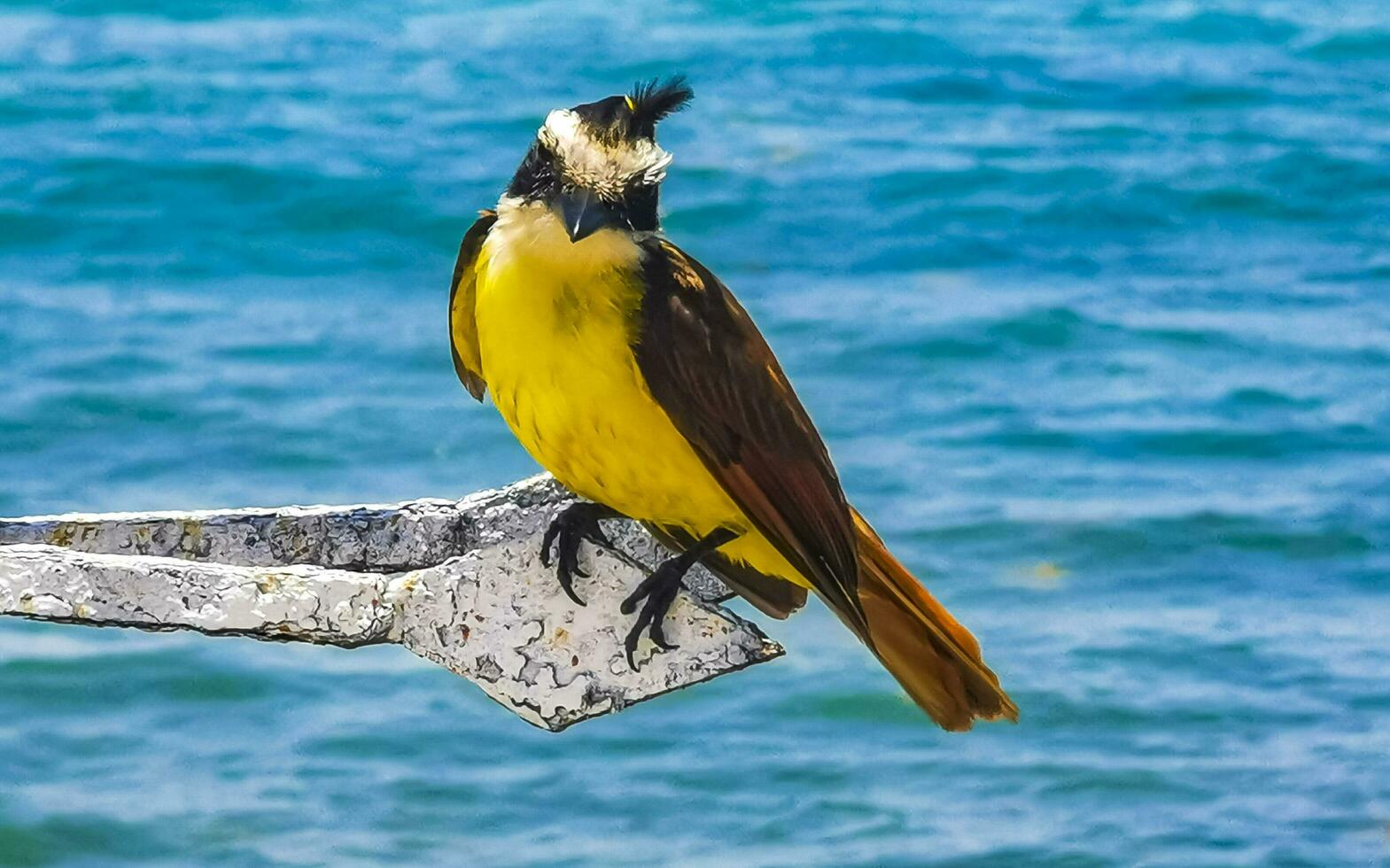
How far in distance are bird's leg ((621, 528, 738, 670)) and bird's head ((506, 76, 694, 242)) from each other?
45cm

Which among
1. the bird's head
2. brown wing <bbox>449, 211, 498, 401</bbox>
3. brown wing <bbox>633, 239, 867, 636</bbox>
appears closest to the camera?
the bird's head

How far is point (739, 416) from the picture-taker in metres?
2.86

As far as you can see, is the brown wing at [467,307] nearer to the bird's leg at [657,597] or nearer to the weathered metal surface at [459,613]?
the weathered metal surface at [459,613]

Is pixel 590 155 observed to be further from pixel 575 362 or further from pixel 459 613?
pixel 459 613

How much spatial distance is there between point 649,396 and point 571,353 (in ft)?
0.39

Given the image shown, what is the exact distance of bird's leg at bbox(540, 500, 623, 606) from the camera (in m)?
2.89

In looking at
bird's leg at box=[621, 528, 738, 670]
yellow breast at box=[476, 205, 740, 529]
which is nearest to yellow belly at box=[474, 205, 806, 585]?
yellow breast at box=[476, 205, 740, 529]

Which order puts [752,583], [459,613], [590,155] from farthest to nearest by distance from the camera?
[752,583], [459,613], [590,155]

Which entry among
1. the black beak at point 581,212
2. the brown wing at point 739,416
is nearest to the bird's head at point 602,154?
the black beak at point 581,212

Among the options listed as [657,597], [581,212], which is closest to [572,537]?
[657,597]

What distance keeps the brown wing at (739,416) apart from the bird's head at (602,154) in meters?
0.13

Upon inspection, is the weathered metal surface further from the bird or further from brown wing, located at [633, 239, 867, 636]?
brown wing, located at [633, 239, 867, 636]

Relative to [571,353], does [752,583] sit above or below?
below

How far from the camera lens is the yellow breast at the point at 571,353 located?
2771 mm
